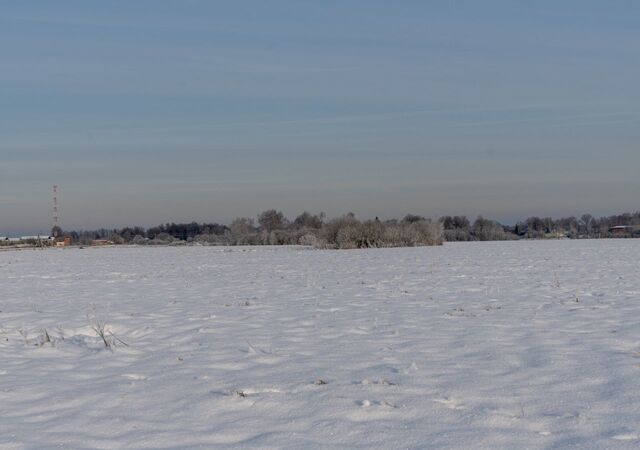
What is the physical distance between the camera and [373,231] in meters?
46.8

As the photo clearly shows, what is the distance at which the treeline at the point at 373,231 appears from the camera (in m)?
46.8

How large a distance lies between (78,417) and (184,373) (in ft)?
5.23

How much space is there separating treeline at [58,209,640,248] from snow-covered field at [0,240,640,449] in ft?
107

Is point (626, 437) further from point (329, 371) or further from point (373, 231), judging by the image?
point (373, 231)

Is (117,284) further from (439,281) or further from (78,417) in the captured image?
(78,417)

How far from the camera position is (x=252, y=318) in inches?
441

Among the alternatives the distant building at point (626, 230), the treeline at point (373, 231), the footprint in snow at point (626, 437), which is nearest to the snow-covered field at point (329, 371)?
the footprint in snow at point (626, 437)

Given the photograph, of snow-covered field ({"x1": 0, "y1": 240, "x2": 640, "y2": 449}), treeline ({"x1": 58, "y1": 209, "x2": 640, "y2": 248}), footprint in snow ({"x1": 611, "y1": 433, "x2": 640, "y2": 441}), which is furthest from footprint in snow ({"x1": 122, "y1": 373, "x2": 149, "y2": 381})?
treeline ({"x1": 58, "y1": 209, "x2": 640, "y2": 248})

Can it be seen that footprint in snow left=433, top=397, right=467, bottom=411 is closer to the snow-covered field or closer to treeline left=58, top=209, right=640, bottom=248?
the snow-covered field

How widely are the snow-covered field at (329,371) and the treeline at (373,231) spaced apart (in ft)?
107

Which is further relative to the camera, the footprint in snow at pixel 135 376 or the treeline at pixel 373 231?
the treeline at pixel 373 231

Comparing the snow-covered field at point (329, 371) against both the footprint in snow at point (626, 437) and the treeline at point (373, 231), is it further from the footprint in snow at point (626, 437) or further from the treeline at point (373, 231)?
the treeline at point (373, 231)

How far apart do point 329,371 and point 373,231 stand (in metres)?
39.8

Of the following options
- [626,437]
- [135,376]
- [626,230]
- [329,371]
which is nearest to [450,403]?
[626,437]
